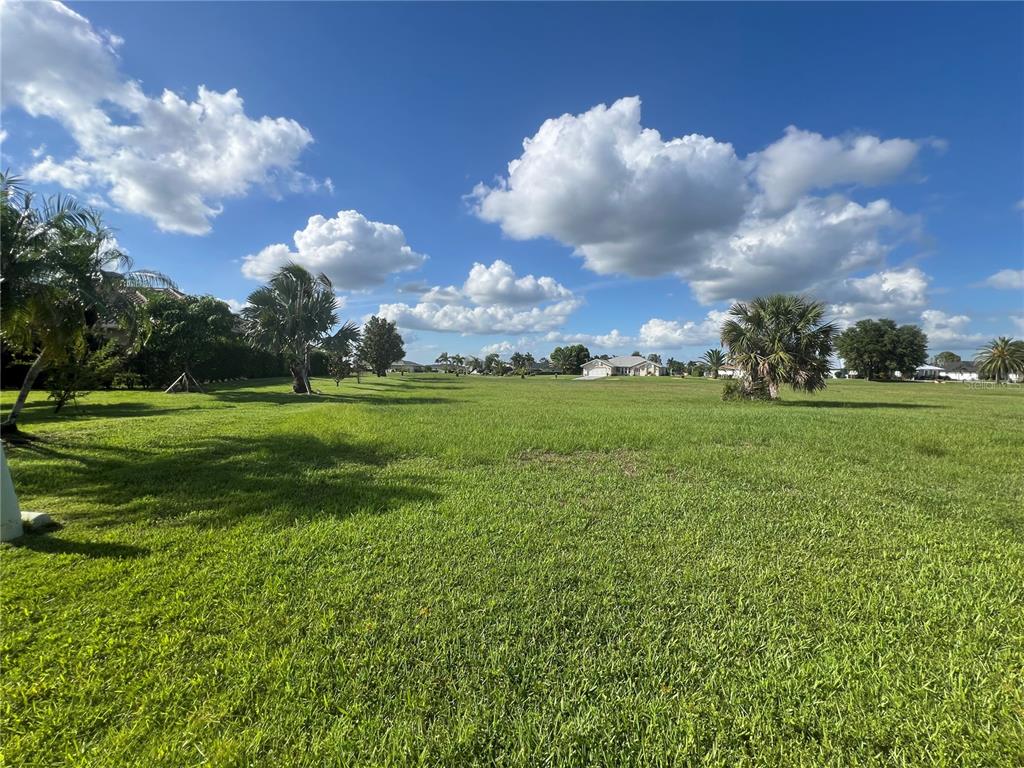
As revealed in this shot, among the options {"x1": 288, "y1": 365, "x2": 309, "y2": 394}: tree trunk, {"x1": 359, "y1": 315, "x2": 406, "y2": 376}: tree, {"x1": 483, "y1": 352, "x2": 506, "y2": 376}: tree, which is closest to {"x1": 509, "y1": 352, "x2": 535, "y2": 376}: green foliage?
{"x1": 483, "y1": 352, "x2": 506, "y2": 376}: tree

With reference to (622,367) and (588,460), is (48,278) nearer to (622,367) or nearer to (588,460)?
(588,460)

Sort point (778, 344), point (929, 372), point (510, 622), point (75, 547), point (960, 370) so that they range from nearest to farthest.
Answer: point (510, 622) < point (75, 547) < point (778, 344) < point (960, 370) < point (929, 372)

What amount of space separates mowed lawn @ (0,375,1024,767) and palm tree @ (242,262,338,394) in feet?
65.0

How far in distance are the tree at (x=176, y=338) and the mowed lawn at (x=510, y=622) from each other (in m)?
20.8

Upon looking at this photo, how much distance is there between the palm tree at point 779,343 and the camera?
65.8 feet

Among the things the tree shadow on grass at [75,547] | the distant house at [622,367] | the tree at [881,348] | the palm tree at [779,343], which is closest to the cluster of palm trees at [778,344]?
the palm tree at [779,343]

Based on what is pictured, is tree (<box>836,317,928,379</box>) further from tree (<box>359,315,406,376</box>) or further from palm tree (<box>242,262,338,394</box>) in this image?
palm tree (<box>242,262,338,394</box>)

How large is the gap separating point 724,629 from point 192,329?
28.5 m

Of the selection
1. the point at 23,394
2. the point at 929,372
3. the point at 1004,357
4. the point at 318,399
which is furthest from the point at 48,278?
the point at 929,372

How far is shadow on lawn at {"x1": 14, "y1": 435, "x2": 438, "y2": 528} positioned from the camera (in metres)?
4.80

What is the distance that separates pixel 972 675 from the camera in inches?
93.8

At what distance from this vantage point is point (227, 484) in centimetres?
586

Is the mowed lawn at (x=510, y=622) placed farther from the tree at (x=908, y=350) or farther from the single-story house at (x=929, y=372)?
the single-story house at (x=929, y=372)

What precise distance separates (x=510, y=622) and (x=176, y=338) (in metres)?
27.5
